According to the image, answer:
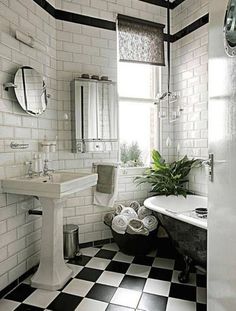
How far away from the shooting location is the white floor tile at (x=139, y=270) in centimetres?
244

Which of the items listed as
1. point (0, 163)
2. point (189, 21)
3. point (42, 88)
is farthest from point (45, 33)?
point (189, 21)

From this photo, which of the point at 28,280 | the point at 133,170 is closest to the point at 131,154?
the point at 133,170

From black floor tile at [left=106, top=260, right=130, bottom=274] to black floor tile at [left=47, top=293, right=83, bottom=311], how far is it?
0.53m

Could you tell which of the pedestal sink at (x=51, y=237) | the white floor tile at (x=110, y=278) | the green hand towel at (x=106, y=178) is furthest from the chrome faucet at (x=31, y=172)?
the white floor tile at (x=110, y=278)

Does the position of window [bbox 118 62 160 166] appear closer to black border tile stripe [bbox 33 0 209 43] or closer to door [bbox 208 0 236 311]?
black border tile stripe [bbox 33 0 209 43]

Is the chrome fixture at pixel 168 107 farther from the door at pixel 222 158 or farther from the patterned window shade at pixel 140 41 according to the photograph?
the door at pixel 222 158

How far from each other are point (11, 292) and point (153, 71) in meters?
3.05

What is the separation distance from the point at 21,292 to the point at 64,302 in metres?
0.43

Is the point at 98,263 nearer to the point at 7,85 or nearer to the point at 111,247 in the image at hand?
the point at 111,247

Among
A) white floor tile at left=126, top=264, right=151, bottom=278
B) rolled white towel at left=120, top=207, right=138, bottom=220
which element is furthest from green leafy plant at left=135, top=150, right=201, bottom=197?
white floor tile at left=126, top=264, right=151, bottom=278

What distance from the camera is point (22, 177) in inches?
93.6

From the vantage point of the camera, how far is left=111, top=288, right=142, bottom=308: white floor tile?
79.1 inches

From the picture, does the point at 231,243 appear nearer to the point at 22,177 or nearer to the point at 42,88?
the point at 22,177

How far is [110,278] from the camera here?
2.38 meters
